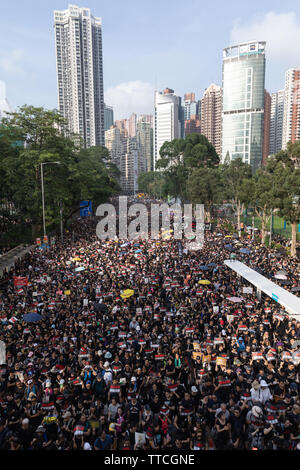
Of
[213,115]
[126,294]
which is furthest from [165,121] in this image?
[126,294]

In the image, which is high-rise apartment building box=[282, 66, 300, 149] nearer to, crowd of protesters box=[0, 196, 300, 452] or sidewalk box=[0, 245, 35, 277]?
sidewalk box=[0, 245, 35, 277]

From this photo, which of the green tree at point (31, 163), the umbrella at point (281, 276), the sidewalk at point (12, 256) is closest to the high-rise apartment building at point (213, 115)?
the green tree at point (31, 163)

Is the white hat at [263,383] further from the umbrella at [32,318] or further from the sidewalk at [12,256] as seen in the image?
the sidewalk at [12,256]

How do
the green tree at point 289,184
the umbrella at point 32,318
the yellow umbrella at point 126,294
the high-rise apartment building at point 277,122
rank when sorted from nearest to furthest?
1. the umbrella at point 32,318
2. the yellow umbrella at point 126,294
3. the green tree at point 289,184
4. the high-rise apartment building at point 277,122

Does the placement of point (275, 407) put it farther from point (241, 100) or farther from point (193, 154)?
point (241, 100)
